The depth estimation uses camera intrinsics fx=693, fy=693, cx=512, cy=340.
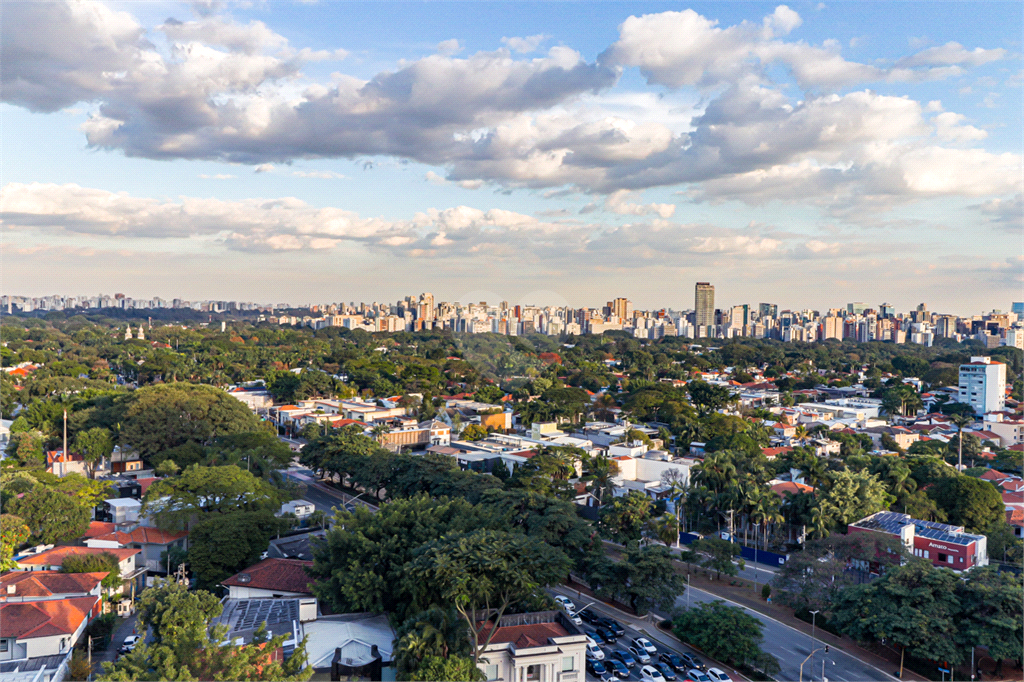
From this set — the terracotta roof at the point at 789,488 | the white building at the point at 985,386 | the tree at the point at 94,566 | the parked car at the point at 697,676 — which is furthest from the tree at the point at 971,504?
the white building at the point at 985,386

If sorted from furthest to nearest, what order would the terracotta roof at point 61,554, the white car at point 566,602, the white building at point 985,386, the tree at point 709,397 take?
1. the white building at point 985,386
2. the tree at point 709,397
3. the terracotta roof at point 61,554
4. the white car at point 566,602

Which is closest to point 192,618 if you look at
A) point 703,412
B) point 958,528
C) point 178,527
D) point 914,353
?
point 178,527

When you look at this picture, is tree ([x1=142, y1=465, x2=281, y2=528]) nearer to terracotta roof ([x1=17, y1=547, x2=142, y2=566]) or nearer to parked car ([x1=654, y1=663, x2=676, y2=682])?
terracotta roof ([x1=17, y1=547, x2=142, y2=566])

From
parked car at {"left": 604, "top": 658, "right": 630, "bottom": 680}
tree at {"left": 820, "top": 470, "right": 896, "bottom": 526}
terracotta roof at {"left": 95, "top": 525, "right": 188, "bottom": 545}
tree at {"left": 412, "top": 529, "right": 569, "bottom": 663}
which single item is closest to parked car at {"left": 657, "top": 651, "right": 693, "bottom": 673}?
parked car at {"left": 604, "top": 658, "right": 630, "bottom": 680}

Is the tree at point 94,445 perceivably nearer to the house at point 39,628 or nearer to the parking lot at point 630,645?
the house at point 39,628

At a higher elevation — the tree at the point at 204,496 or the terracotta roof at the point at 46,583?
the tree at the point at 204,496

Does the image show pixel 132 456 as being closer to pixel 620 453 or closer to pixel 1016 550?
pixel 620 453
